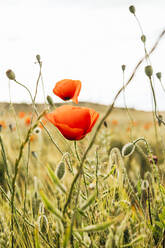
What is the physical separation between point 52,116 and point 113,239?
288 mm

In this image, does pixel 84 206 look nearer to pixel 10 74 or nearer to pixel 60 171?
pixel 60 171

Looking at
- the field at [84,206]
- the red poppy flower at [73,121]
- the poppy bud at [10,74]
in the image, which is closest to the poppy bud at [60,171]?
the field at [84,206]

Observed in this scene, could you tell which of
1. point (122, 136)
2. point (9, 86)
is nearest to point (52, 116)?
point (9, 86)

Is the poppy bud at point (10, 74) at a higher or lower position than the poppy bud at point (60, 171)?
higher

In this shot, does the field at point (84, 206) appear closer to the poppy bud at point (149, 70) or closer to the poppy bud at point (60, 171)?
the poppy bud at point (60, 171)

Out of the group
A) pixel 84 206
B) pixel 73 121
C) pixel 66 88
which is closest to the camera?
pixel 84 206

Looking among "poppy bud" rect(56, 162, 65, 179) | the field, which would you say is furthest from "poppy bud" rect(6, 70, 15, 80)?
"poppy bud" rect(56, 162, 65, 179)

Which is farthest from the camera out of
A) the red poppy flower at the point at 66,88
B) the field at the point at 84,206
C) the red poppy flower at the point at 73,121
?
the red poppy flower at the point at 66,88

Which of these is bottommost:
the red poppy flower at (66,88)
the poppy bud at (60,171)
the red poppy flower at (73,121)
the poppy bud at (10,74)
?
the poppy bud at (60,171)

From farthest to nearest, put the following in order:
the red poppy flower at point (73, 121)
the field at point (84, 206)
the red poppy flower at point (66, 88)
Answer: the red poppy flower at point (66, 88), the red poppy flower at point (73, 121), the field at point (84, 206)

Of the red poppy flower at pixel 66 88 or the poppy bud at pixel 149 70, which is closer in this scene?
the poppy bud at pixel 149 70

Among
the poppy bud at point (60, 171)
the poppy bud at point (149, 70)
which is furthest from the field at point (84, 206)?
the poppy bud at point (149, 70)

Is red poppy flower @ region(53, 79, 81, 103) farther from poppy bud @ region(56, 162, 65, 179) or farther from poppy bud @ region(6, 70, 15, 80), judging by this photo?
poppy bud @ region(56, 162, 65, 179)

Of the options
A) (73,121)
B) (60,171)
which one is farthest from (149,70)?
(60,171)
